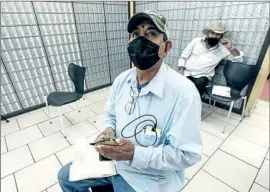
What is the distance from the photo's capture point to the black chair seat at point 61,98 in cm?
215

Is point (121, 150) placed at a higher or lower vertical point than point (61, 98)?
higher

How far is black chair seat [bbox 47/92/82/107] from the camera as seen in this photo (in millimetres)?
2146

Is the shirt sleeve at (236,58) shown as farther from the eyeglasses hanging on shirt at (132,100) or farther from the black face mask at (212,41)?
the eyeglasses hanging on shirt at (132,100)

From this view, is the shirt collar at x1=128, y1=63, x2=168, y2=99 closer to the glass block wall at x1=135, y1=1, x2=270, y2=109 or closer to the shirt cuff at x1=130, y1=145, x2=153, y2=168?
the shirt cuff at x1=130, y1=145, x2=153, y2=168

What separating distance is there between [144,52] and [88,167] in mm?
787

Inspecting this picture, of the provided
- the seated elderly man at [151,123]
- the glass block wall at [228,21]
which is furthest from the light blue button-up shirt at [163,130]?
the glass block wall at [228,21]

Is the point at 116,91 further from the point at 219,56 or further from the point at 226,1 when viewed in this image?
the point at 226,1

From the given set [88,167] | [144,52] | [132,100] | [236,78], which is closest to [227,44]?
[236,78]

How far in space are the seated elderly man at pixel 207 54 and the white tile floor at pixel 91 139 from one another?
67 centimetres

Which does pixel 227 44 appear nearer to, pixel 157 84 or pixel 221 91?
pixel 221 91

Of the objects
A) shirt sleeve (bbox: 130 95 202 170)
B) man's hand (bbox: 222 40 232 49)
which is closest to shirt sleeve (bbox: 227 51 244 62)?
man's hand (bbox: 222 40 232 49)

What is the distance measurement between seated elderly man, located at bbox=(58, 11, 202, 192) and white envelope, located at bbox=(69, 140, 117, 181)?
0.06 m

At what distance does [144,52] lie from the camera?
97 cm

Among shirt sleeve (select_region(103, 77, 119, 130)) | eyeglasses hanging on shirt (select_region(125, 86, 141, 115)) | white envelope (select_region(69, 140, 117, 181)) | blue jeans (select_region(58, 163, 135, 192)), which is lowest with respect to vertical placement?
blue jeans (select_region(58, 163, 135, 192))
